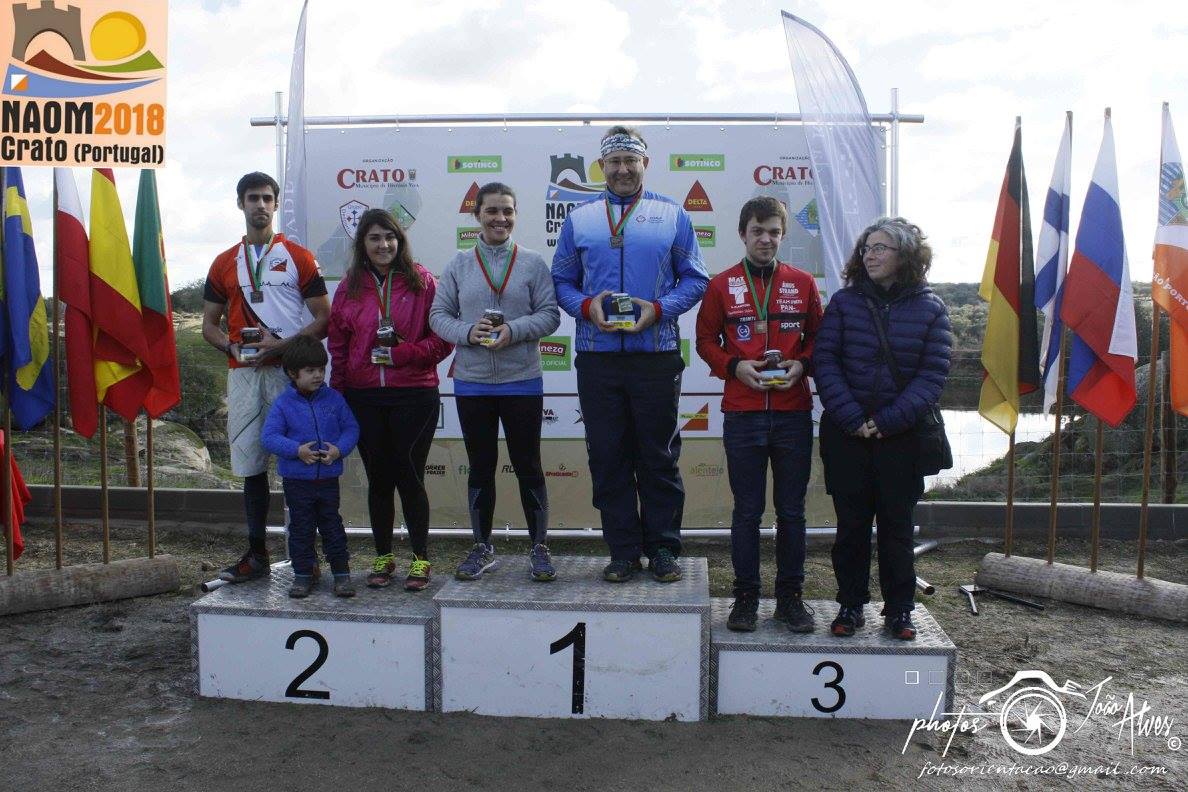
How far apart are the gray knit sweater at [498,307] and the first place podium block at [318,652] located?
923 mm

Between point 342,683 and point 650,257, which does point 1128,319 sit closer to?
point 650,257

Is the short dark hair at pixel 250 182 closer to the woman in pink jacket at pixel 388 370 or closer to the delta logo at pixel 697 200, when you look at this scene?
the woman in pink jacket at pixel 388 370

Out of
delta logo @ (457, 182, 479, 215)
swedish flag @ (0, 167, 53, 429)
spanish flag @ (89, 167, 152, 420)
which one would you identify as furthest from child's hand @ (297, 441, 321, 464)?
delta logo @ (457, 182, 479, 215)

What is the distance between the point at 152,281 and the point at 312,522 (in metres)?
1.78

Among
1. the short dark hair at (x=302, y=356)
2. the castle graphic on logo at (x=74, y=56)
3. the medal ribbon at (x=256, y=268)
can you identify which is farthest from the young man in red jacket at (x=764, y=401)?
the castle graphic on logo at (x=74, y=56)

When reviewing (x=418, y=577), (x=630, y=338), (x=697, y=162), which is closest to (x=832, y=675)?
(x=630, y=338)

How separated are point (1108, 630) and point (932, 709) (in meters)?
1.62

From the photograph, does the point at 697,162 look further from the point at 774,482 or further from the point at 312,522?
the point at 312,522

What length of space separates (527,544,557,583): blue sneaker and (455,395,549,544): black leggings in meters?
0.10

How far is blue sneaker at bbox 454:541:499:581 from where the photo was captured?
3465 mm

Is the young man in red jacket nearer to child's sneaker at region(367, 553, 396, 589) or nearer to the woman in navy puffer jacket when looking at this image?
the woman in navy puffer jacket

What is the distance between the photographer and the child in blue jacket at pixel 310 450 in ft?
11.2

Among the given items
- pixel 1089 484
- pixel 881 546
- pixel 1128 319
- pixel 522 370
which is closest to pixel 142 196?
pixel 522 370

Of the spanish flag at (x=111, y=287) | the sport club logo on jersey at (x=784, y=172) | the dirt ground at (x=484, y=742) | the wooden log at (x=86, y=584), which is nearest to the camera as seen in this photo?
the dirt ground at (x=484, y=742)
